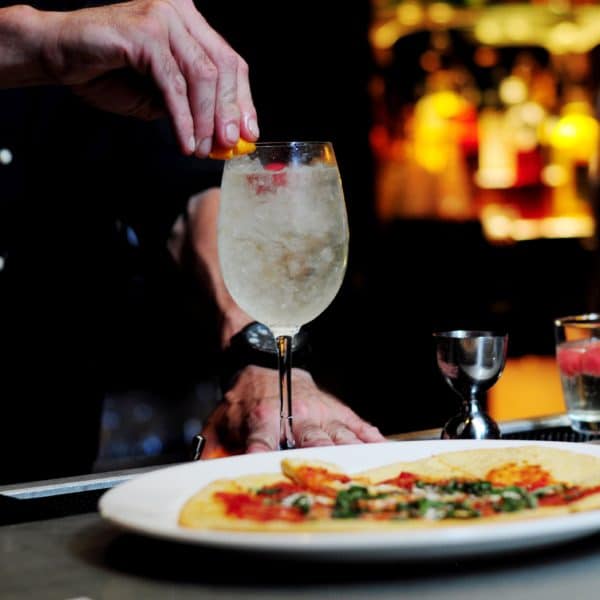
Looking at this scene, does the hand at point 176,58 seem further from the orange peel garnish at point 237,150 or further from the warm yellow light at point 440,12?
the warm yellow light at point 440,12

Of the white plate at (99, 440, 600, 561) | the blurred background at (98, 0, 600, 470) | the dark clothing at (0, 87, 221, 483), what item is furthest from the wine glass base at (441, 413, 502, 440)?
the blurred background at (98, 0, 600, 470)

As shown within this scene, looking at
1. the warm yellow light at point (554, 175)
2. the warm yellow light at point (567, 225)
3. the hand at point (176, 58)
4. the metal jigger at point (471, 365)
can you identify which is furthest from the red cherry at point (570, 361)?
the warm yellow light at point (554, 175)

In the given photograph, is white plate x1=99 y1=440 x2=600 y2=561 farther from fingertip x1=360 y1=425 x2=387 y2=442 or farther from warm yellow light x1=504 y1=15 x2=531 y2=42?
warm yellow light x1=504 y1=15 x2=531 y2=42

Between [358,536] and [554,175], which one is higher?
[554,175]

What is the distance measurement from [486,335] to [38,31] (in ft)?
2.00

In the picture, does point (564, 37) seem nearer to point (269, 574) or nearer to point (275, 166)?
point (275, 166)

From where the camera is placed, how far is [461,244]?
5.56 meters

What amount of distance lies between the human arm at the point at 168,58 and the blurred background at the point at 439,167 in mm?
3163

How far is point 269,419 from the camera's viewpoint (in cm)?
130

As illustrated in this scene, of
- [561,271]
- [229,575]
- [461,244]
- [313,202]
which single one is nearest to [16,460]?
[313,202]

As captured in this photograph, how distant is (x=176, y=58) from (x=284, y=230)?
0.23 m

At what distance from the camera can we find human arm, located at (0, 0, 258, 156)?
1.19 meters

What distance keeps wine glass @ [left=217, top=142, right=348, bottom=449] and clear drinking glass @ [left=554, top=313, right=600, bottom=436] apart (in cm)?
39

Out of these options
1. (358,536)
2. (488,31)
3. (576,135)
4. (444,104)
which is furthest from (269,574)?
(576,135)
